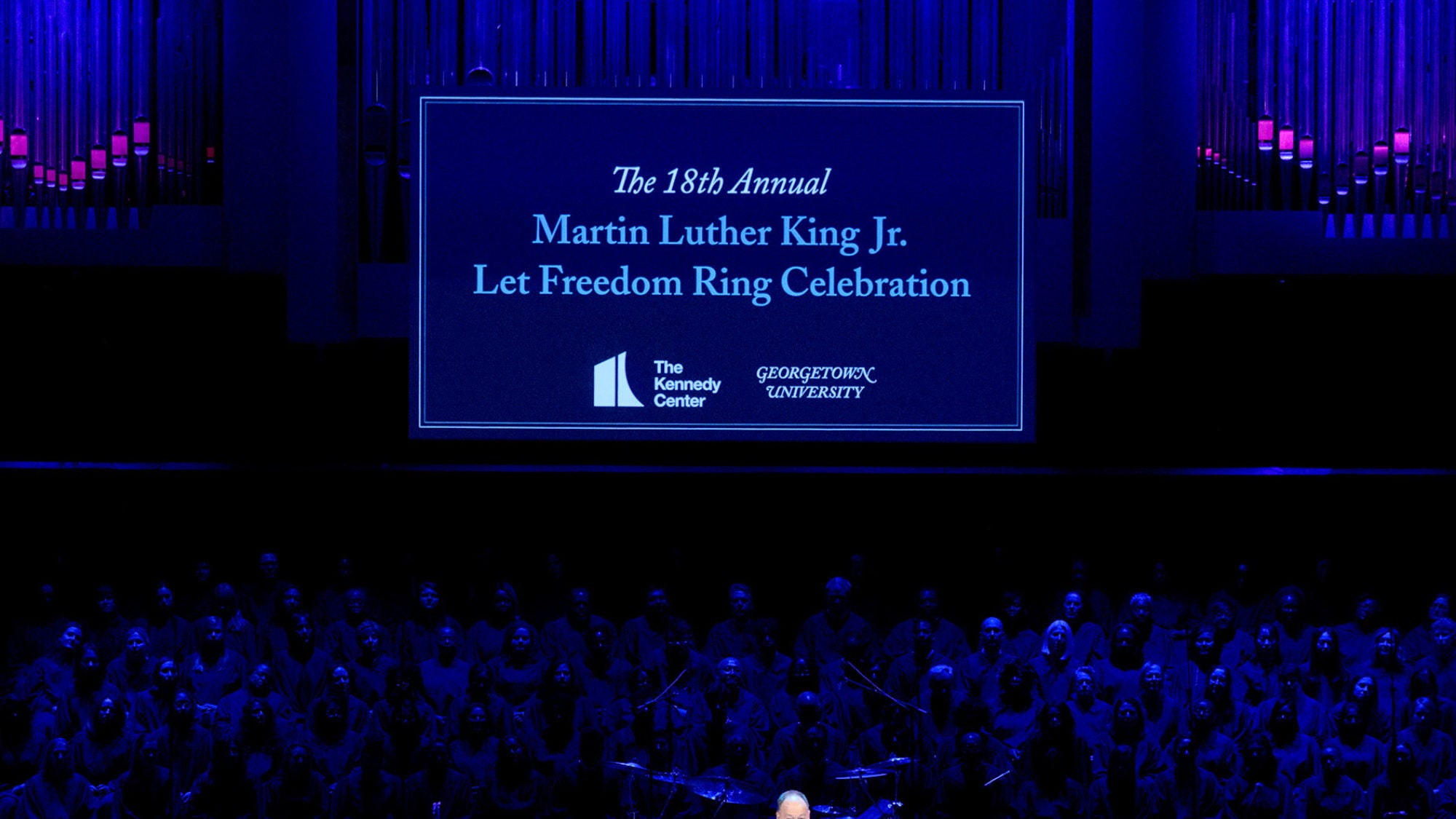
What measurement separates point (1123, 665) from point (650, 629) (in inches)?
90.9

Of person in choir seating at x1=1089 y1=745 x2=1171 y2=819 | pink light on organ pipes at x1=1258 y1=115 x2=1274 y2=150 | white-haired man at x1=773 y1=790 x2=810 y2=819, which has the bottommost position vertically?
person in choir seating at x1=1089 y1=745 x2=1171 y2=819

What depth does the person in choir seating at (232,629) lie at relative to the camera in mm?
8688

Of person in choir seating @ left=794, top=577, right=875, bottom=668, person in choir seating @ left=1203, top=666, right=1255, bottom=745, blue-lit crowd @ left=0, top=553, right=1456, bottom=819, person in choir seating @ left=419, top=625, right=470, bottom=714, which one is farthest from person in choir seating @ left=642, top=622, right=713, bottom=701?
person in choir seating @ left=1203, top=666, right=1255, bottom=745

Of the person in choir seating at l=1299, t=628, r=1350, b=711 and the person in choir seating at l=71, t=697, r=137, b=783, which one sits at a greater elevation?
the person in choir seating at l=1299, t=628, r=1350, b=711

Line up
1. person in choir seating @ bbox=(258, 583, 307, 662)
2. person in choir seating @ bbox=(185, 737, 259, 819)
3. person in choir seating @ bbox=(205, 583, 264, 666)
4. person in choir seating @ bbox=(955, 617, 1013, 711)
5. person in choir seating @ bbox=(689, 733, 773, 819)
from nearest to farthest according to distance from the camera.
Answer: person in choir seating @ bbox=(689, 733, 773, 819) → person in choir seating @ bbox=(185, 737, 259, 819) → person in choir seating @ bbox=(955, 617, 1013, 711) → person in choir seating @ bbox=(258, 583, 307, 662) → person in choir seating @ bbox=(205, 583, 264, 666)

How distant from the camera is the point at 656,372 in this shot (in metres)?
7.46

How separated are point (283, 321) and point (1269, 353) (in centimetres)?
477

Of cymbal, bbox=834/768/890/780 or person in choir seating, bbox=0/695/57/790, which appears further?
person in choir seating, bbox=0/695/57/790

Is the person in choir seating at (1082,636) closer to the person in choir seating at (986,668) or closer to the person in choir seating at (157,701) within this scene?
the person in choir seating at (986,668)

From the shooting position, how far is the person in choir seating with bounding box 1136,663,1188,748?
802 centimetres

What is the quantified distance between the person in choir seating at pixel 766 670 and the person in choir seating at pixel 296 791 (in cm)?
202

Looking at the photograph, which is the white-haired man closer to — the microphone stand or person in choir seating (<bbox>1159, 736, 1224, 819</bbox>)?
the microphone stand

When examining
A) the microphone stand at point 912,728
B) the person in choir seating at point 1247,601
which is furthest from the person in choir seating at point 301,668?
the person in choir seating at point 1247,601

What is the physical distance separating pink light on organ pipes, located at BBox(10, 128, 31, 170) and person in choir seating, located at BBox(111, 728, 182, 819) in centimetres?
260
